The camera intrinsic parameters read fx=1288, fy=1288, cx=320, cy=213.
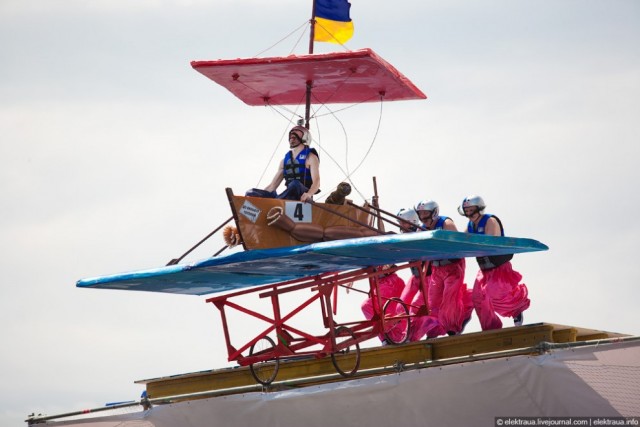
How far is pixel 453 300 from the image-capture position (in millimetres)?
20062

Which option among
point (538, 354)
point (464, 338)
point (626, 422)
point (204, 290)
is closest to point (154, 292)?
point (204, 290)

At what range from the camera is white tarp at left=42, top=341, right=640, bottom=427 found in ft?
52.7

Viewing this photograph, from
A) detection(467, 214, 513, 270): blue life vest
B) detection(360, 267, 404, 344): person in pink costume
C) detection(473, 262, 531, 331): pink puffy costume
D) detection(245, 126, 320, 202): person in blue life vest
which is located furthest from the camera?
detection(360, 267, 404, 344): person in pink costume

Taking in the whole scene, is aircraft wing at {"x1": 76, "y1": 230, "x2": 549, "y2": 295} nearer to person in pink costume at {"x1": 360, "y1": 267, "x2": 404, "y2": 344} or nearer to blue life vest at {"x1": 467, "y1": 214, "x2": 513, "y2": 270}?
blue life vest at {"x1": 467, "y1": 214, "x2": 513, "y2": 270}

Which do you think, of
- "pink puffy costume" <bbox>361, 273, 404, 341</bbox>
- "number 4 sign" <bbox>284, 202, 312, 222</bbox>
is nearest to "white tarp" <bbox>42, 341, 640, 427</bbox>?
"number 4 sign" <bbox>284, 202, 312, 222</bbox>

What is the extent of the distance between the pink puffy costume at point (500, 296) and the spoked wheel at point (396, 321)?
117cm

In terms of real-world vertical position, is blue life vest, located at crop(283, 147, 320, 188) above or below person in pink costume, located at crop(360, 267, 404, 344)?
above

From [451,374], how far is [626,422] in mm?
2468

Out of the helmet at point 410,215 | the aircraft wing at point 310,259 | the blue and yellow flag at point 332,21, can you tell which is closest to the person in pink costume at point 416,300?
the helmet at point 410,215

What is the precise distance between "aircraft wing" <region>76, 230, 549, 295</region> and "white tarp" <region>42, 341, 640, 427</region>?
1.65 meters

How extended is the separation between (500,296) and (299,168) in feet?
11.6

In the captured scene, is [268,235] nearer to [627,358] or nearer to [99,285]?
[99,285]

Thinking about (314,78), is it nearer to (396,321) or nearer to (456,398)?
(396,321)

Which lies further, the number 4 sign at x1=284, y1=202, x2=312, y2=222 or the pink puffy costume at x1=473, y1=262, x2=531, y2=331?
the pink puffy costume at x1=473, y1=262, x2=531, y2=331
